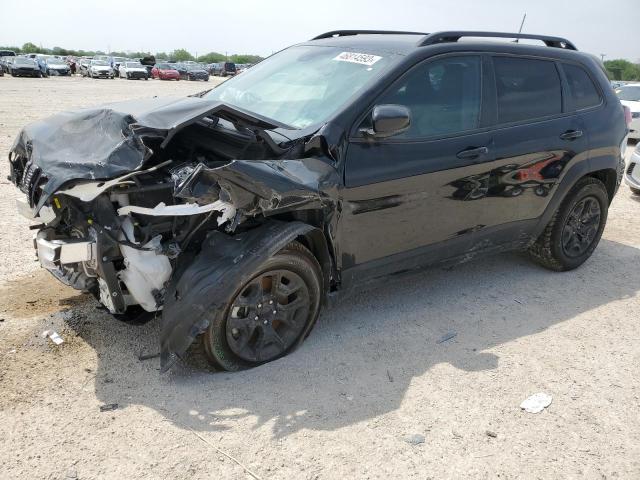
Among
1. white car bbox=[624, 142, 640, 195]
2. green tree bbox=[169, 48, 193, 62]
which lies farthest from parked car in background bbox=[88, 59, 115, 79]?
green tree bbox=[169, 48, 193, 62]

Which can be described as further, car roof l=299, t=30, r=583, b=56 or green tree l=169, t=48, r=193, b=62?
green tree l=169, t=48, r=193, b=62

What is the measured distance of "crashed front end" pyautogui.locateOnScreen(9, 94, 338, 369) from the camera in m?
2.91

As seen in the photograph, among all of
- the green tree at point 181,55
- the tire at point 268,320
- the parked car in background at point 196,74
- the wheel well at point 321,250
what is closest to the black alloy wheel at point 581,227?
the wheel well at point 321,250

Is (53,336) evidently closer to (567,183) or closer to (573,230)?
(567,183)

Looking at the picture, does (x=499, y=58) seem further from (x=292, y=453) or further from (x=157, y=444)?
(x=157, y=444)

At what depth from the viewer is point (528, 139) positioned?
4.27 metres

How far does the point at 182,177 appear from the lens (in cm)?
299

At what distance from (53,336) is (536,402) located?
294 centimetres

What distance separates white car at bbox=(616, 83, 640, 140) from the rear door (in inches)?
396

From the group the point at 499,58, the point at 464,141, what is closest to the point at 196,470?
the point at 464,141

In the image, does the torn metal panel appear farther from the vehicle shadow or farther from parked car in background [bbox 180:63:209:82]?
parked car in background [bbox 180:63:209:82]

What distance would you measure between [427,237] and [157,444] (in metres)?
2.18

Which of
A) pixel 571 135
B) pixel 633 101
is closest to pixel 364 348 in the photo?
pixel 571 135

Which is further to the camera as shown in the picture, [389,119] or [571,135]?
[571,135]
